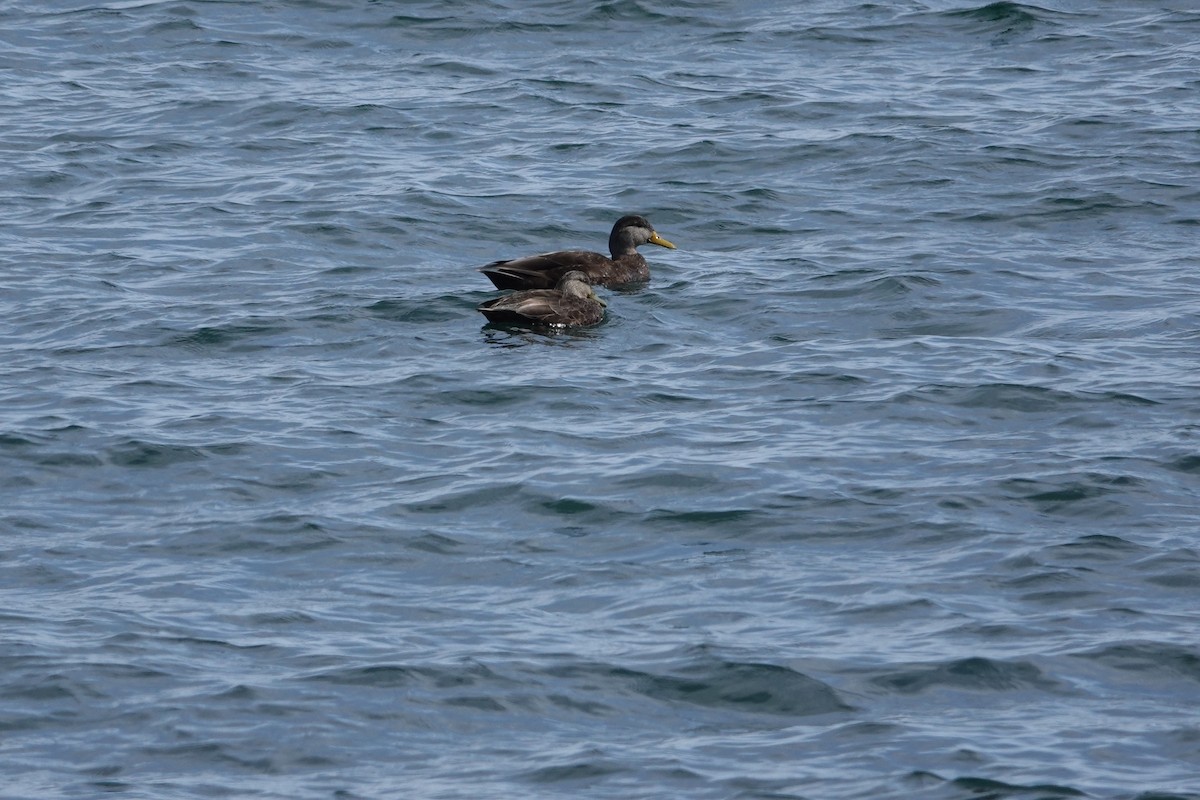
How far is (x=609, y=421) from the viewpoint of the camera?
500 inches

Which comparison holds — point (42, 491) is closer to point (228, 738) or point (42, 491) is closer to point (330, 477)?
point (330, 477)

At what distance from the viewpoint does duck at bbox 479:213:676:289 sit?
15156 mm

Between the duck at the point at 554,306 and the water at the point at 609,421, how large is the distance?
0.18m

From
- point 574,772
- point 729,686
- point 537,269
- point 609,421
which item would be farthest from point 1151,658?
point 537,269

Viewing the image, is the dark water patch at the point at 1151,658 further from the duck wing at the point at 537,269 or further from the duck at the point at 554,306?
the duck wing at the point at 537,269

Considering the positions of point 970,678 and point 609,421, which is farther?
point 609,421

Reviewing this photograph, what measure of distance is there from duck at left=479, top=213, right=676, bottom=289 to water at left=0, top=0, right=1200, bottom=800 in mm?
325

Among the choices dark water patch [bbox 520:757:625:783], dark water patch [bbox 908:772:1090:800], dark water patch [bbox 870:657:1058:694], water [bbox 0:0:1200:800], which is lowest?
dark water patch [bbox 520:757:625:783]

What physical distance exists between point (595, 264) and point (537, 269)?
78 centimetres

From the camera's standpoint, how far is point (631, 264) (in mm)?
16344

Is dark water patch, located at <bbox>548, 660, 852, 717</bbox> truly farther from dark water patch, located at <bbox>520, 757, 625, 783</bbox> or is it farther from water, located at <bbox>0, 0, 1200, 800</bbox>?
dark water patch, located at <bbox>520, 757, 625, 783</bbox>

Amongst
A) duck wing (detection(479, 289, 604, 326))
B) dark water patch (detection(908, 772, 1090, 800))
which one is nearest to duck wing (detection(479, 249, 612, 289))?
duck wing (detection(479, 289, 604, 326))

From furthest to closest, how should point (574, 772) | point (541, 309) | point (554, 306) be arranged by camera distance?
point (554, 306), point (541, 309), point (574, 772)

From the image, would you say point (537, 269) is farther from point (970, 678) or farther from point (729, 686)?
point (970, 678)
